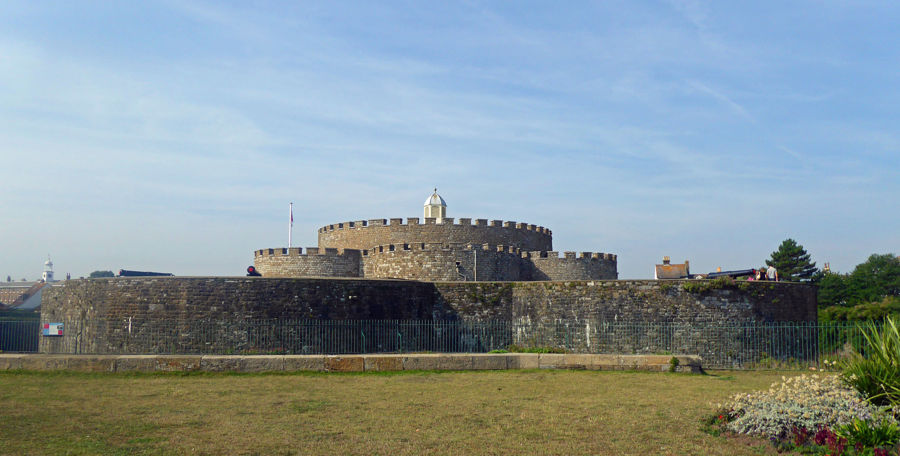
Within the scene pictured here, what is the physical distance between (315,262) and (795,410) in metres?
28.1

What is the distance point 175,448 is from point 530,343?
17.4 meters

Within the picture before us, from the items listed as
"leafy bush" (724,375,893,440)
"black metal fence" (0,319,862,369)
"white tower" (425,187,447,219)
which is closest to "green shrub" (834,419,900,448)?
"leafy bush" (724,375,893,440)

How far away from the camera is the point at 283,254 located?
34750 mm

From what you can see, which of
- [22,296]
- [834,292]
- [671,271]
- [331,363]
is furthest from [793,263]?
[22,296]

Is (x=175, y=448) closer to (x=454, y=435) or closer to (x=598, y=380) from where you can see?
(x=454, y=435)

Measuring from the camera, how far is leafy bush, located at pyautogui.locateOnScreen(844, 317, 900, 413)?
9.26 metres

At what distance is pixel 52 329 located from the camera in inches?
1024

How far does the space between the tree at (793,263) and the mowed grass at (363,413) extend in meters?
51.0

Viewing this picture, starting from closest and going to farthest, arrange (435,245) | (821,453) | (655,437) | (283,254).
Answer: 1. (821,453)
2. (655,437)
3. (435,245)
4. (283,254)

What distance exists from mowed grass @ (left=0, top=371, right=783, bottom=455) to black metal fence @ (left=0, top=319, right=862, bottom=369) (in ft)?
23.9

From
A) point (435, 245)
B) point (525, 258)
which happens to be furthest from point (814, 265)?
point (435, 245)

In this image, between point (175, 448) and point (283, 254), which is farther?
point (283, 254)

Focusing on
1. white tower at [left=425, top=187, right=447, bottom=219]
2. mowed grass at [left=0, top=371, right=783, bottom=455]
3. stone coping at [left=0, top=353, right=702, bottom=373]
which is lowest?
mowed grass at [left=0, top=371, right=783, bottom=455]

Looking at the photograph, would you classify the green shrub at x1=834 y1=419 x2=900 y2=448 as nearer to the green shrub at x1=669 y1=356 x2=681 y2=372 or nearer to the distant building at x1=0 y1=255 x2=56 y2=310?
the green shrub at x1=669 y1=356 x2=681 y2=372
